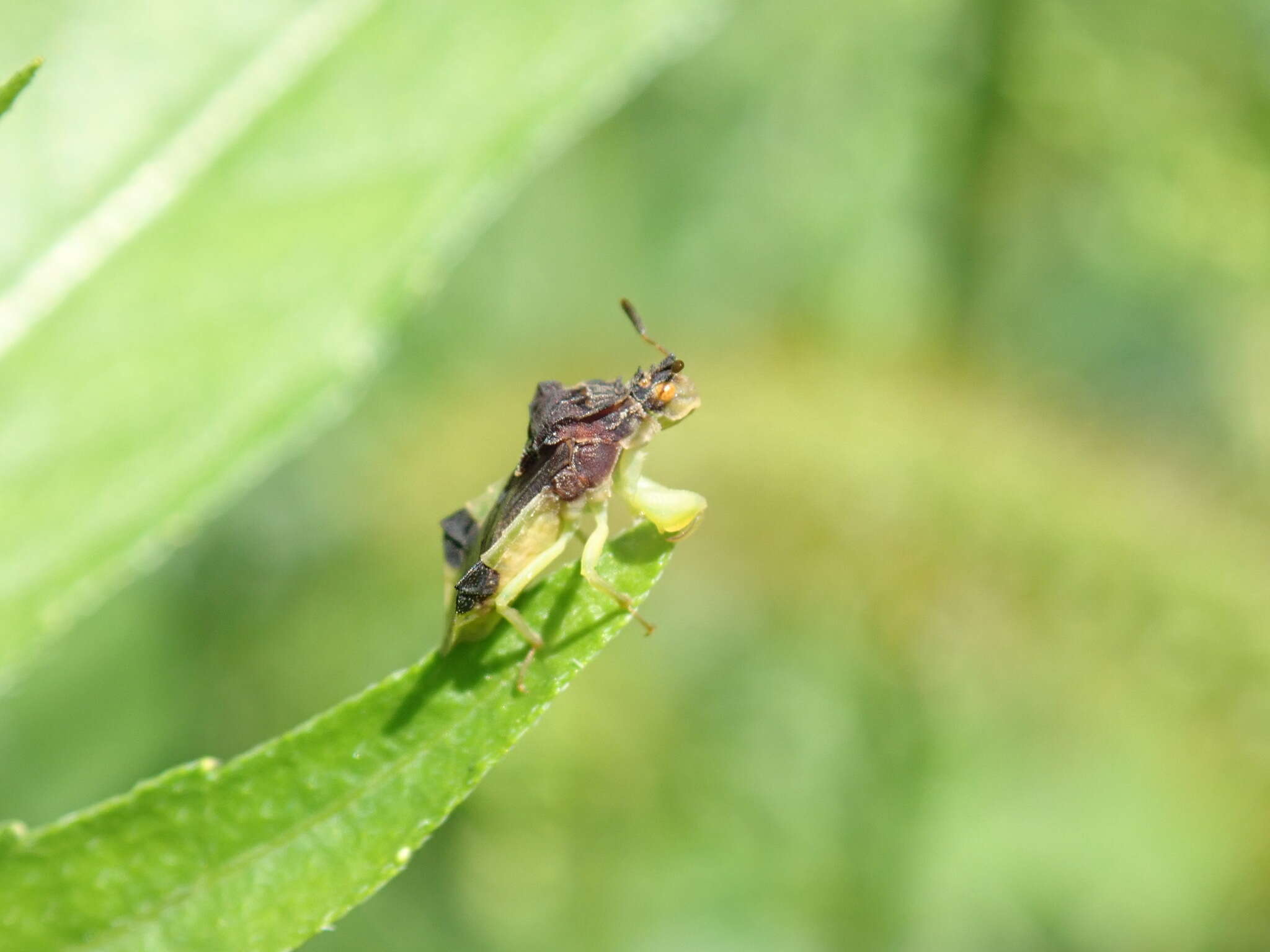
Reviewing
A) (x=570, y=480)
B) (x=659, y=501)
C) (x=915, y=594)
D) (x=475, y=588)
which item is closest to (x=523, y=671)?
(x=475, y=588)

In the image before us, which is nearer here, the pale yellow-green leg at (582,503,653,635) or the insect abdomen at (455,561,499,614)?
the pale yellow-green leg at (582,503,653,635)

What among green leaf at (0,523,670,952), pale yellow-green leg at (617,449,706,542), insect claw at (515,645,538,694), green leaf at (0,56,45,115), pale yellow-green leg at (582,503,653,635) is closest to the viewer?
green leaf at (0,56,45,115)

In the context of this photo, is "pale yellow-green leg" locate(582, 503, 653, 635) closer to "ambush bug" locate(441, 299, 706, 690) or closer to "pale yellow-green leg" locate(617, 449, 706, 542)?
"ambush bug" locate(441, 299, 706, 690)

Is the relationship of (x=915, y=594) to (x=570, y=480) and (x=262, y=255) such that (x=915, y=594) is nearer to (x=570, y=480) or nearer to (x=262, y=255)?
(x=570, y=480)

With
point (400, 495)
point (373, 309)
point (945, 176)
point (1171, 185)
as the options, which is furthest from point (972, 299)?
point (373, 309)

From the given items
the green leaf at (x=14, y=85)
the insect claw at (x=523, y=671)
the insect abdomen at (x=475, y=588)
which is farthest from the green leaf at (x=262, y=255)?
the green leaf at (x=14, y=85)

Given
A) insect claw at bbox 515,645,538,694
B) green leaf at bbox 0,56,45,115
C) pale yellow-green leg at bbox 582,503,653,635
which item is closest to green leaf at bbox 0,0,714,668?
pale yellow-green leg at bbox 582,503,653,635

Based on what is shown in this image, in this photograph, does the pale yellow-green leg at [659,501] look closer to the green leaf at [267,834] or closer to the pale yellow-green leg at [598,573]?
the pale yellow-green leg at [598,573]
